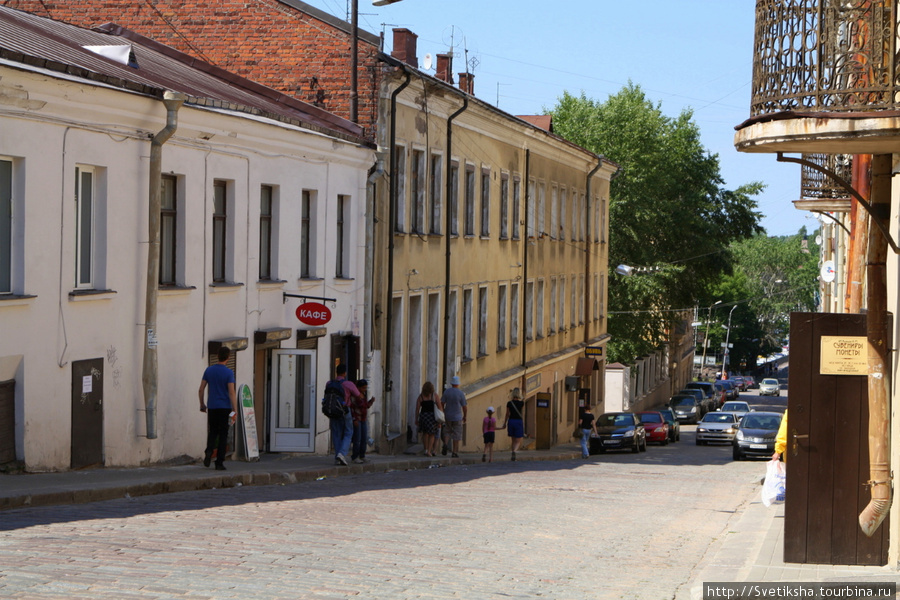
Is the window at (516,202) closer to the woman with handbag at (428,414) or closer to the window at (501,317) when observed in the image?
the window at (501,317)

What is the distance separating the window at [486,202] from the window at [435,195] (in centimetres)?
412

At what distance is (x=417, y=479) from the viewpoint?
695 inches

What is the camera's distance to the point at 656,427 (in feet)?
137

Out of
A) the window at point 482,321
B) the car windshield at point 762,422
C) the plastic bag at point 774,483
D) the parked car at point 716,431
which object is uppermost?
the window at point 482,321

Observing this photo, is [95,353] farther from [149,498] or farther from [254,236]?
[254,236]

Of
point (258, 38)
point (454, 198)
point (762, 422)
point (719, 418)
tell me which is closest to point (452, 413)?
point (454, 198)

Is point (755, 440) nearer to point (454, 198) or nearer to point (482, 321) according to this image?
point (482, 321)

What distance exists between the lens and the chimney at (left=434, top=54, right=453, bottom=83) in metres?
35.1

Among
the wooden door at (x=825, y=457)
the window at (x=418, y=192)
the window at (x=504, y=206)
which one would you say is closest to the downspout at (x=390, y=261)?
the window at (x=418, y=192)

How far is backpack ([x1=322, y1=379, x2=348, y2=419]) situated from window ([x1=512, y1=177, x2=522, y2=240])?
18502 mm

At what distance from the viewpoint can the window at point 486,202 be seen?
105ft

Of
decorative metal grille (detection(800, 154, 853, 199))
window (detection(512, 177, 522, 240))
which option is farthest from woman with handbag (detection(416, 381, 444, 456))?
window (detection(512, 177, 522, 240))

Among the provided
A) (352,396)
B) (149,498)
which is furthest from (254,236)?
(149,498)

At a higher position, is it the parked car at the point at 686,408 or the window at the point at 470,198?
the window at the point at 470,198
